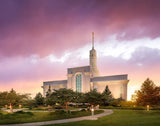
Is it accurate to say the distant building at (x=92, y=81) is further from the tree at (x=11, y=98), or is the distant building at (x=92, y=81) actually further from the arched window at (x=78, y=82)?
the tree at (x=11, y=98)

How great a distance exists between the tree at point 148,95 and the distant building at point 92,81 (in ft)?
84.1

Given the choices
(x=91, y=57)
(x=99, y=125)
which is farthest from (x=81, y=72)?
(x=99, y=125)

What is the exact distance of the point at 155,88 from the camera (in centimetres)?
3834

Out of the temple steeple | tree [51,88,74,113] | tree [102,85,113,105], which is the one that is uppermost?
the temple steeple

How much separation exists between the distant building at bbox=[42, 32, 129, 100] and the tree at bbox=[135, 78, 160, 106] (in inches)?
1010

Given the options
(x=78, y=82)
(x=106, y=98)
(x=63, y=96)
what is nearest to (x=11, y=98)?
(x=63, y=96)

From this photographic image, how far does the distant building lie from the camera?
→ 2638 inches

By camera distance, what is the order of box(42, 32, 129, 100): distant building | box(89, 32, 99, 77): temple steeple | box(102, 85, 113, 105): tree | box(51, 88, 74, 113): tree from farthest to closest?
box(89, 32, 99, 77): temple steeple
box(42, 32, 129, 100): distant building
box(102, 85, 113, 105): tree
box(51, 88, 74, 113): tree

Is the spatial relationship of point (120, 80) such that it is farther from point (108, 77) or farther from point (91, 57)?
point (91, 57)

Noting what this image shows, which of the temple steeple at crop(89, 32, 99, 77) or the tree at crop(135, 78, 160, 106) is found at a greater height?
the temple steeple at crop(89, 32, 99, 77)

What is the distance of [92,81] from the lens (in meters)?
74.0

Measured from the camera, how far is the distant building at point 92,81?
6700 cm

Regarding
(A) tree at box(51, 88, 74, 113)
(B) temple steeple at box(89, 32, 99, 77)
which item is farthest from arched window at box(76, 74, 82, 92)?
(A) tree at box(51, 88, 74, 113)

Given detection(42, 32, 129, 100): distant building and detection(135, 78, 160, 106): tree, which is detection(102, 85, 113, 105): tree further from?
detection(42, 32, 129, 100): distant building
